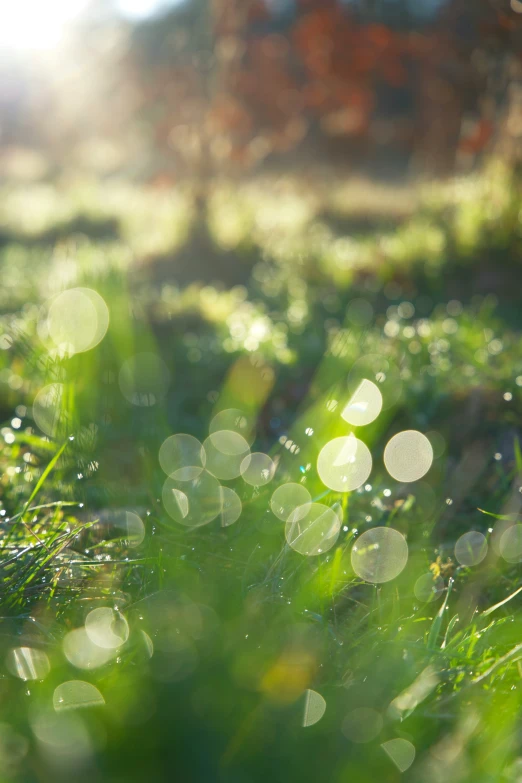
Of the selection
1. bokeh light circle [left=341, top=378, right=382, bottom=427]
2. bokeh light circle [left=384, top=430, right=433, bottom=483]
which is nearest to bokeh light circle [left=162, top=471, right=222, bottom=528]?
bokeh light circle [left=341, top=378, right=382, bottom=427]

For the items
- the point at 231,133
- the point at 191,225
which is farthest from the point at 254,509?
the point at 231,133

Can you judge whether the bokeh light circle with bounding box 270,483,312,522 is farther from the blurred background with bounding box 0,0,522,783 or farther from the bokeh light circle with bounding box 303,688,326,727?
the bokeh light circle with bounding box 303,688,326,727

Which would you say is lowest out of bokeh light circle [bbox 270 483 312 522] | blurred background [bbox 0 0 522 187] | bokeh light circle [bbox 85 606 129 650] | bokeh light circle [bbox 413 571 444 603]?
blurred background [bbox 0 0 522 187]

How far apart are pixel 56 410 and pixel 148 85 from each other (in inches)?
586

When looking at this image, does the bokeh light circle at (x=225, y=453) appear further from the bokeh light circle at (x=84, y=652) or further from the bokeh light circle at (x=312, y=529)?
the bokeh light circle at (x=84, y=652)

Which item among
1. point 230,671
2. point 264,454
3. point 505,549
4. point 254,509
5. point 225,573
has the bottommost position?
point 264,454

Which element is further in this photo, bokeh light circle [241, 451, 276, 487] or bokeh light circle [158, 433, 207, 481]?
bokeh light circle [158, 433, 207, 481]

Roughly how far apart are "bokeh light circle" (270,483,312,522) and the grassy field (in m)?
0.01

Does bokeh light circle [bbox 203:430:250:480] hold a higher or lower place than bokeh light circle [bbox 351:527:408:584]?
lower

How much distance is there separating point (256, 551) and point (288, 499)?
28cm

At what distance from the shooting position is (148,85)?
15.0m

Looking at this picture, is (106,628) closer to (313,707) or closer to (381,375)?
(313,707)

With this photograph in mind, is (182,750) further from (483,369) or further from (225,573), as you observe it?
(483,369)

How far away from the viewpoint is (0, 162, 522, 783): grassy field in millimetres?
1151
